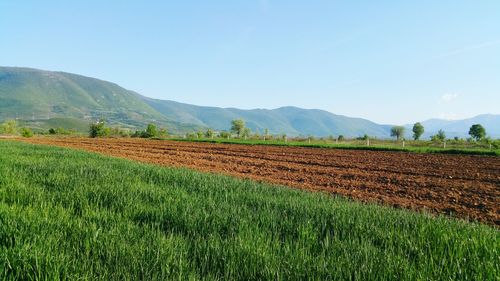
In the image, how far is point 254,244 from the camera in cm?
379

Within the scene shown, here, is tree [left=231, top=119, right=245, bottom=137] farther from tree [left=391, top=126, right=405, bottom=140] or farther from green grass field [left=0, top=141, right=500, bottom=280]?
green grass field [left=0, top=141, right=500, bottom=280]

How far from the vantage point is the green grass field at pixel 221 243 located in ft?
10.3

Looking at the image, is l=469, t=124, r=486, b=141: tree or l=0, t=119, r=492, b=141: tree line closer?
l=0, t=119, r=492, b=141: tree line

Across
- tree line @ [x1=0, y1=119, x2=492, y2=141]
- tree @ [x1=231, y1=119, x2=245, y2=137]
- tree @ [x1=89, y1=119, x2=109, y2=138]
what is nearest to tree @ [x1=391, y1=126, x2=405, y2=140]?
tree line @ [x1=0, y1=119, x2=492, y2=141]

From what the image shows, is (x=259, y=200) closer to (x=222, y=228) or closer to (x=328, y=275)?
(x=222, y=228)

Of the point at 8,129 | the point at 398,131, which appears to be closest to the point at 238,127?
the point at 398,131

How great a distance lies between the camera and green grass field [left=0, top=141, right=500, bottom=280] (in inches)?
124

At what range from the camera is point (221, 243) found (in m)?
3.93

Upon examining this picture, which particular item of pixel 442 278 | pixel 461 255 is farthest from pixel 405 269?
pixel 461 255

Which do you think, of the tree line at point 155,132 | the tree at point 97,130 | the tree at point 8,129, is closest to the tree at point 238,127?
the tree line at point 155,132

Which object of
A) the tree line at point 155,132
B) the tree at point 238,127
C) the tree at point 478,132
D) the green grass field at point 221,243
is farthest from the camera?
the tree at point 238,127

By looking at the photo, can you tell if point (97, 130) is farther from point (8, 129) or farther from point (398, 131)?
point (398, 131)

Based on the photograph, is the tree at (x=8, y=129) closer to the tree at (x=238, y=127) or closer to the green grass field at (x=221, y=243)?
the tree at (x=238, y=127)

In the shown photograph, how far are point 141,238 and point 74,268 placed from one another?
951 millimetres
